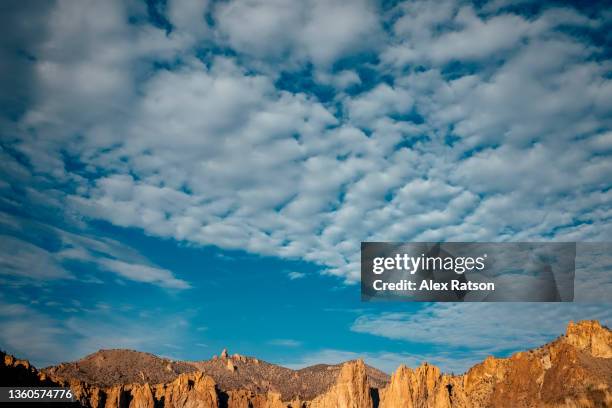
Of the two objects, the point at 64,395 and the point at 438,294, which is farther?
the point at 64,395

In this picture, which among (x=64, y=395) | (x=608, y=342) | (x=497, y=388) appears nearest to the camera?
(x=64, y=395)

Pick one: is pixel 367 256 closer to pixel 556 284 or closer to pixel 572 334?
pixel 556 284

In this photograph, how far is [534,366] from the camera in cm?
15050

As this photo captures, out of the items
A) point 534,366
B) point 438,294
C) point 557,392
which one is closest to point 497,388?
point 534,366

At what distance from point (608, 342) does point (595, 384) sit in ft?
74.3

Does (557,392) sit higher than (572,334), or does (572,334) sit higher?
(572,334)

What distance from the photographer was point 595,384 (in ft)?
416

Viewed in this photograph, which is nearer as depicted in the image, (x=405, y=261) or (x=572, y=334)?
(x=405, y=261)

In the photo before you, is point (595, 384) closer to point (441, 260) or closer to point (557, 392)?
point (557, 392)

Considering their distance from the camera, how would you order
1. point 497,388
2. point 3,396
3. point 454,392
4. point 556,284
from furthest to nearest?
point 454,392, point 497,388, point 3,396, point 556,284

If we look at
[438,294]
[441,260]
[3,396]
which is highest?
[441,260]

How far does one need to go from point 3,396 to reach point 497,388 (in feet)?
443

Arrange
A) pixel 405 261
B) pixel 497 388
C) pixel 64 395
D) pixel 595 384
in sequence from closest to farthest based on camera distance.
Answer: pixel 405 261
pixel 64 395
pixel 595 384
pixel 497 388

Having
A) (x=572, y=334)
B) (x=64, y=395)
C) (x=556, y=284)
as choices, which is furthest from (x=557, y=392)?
(x=64, y=395)
